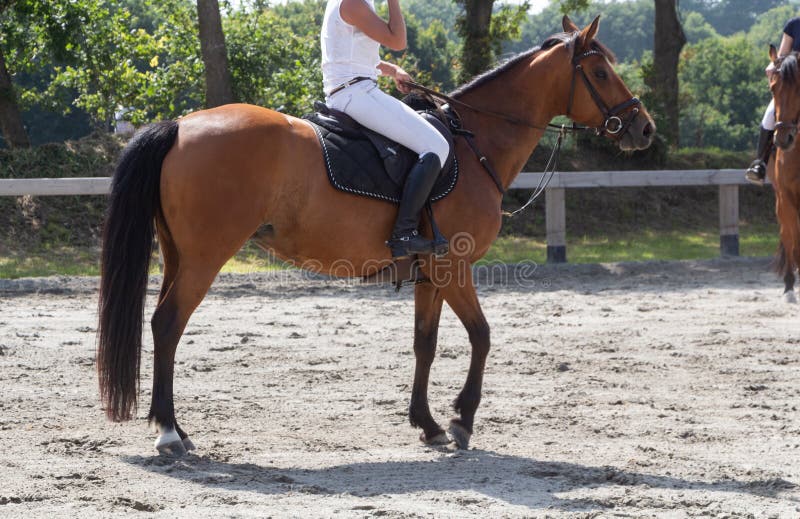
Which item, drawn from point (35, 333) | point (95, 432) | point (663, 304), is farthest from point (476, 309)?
point (663, 304)

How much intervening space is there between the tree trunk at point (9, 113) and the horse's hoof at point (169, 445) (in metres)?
14.5

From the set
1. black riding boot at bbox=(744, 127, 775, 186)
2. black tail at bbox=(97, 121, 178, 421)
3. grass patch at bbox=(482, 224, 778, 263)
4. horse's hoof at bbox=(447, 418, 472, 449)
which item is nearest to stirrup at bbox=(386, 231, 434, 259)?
horse's hoof at bbox=(447, 418, 472, 449)

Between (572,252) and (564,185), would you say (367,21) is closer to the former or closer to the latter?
(564,185)

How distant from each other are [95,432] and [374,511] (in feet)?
7.20

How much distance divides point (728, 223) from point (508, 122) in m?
9.16

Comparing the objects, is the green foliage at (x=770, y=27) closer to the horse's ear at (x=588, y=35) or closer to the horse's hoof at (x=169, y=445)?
the horse's ear at (x=588, y=35)

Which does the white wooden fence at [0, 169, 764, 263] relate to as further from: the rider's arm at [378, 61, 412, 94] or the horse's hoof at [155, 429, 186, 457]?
the horse's hoof at [155, 429, 186, 457]

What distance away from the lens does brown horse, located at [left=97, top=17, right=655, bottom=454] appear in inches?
203

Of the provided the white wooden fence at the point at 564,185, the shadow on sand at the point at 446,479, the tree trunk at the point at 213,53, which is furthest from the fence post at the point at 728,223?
the shadow on sand at the point at 446,479

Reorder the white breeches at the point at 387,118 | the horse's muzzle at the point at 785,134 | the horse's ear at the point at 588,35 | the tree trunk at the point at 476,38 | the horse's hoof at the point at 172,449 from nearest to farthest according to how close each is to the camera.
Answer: the horse's hoof at the point at 172,449
the white breeches at the point at 387,118
the horse's ear at the point at 588,35
the horse's muzzle at the point at 785,134
the tree trunk at the point at 476,38

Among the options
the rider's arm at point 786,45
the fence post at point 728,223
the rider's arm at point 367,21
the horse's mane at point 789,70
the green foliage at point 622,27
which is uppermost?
the green foliage at point 622,27

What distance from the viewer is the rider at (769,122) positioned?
10586 mm

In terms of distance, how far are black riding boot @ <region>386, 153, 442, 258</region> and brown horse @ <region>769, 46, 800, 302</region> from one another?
573cm

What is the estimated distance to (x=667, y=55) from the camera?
2095cm
